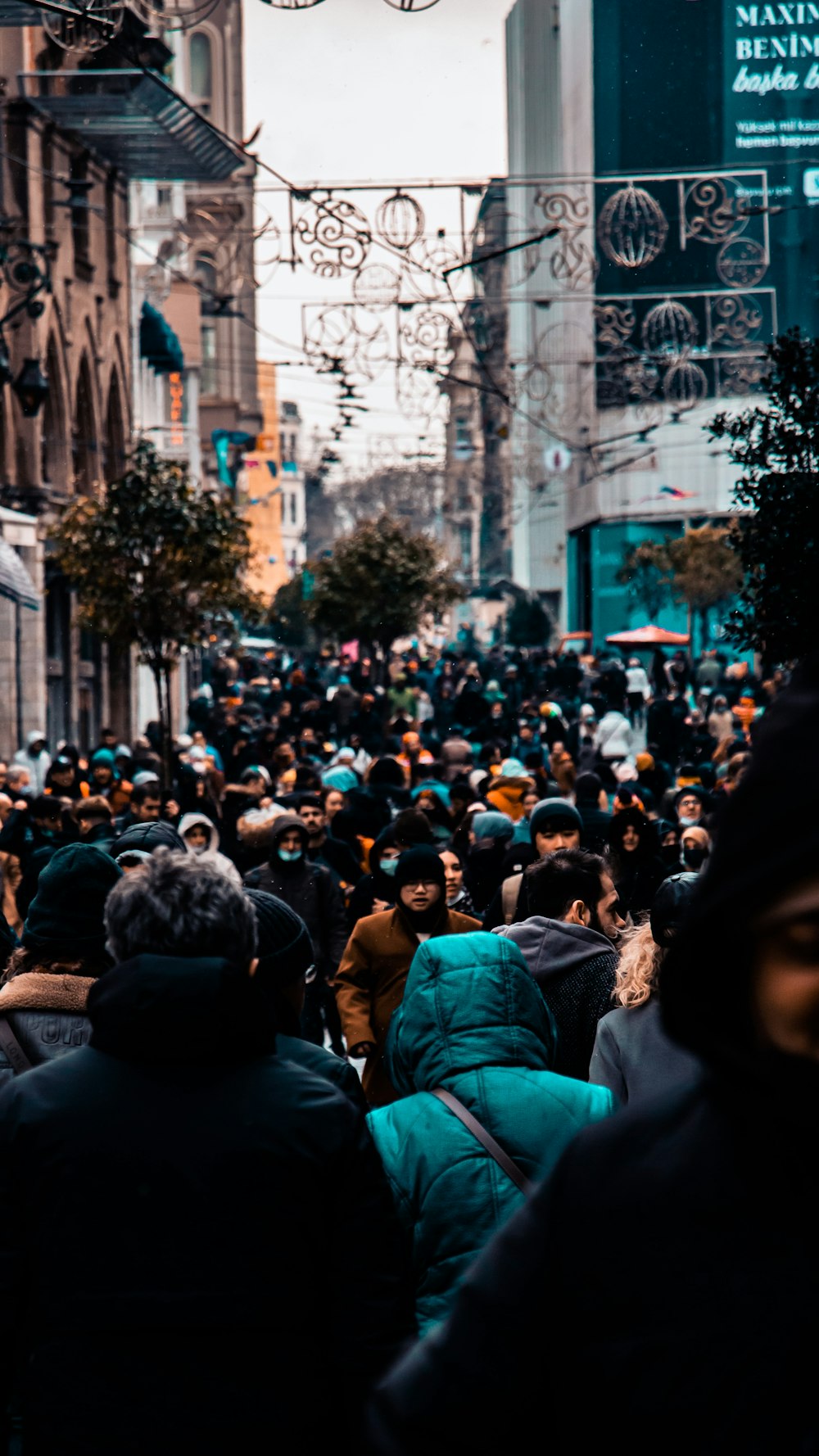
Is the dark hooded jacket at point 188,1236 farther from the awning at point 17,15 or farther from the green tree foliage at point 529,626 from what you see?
the green tree foliage at point 529,626

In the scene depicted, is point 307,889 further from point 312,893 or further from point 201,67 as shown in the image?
point 201,67

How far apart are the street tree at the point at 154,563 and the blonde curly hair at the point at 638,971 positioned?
1690 cm

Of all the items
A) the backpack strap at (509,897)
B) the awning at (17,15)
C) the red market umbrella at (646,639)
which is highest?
the awning at (17,15)

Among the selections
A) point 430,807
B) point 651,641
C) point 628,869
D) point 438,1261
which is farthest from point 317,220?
point 651,641

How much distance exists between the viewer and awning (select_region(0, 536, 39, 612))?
22281 millimetres

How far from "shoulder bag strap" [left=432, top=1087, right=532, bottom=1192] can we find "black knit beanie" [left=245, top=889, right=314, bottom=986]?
752mm

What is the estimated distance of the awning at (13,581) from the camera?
2228cm

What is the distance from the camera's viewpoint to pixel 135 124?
2978cm

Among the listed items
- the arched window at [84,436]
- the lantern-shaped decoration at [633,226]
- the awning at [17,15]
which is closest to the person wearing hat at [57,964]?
the lantern-shaped decoration at [633,226]

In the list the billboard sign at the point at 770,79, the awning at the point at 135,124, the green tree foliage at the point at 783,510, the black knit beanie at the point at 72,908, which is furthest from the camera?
the billboard sign at the point at 770,79

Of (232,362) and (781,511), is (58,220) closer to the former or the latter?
(781,511)

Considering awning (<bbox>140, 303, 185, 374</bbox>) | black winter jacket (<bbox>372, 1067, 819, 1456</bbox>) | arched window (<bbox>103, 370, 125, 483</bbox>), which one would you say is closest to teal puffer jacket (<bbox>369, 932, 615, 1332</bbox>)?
black winter jacket (<bbox>372, 1067, 819, 1456</bbox>)

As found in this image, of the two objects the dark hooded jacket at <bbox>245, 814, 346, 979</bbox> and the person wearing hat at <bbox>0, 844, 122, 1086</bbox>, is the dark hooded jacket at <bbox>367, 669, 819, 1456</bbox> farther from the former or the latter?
the dark hooded jacket at <bbox>245, 814, 346, 979</bbox>

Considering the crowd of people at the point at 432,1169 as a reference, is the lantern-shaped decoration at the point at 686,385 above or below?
above
